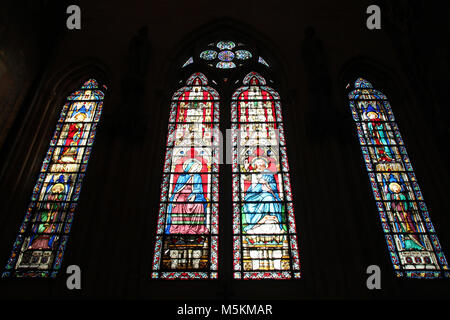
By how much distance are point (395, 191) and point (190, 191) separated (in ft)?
11.8

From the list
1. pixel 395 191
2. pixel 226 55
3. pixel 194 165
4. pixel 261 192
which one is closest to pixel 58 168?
pixel 194 165

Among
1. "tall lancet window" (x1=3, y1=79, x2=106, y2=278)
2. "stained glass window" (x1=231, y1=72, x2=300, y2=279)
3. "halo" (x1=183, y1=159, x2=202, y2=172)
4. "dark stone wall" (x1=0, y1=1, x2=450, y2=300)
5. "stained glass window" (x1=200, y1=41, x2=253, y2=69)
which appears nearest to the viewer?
"dark stone wall" (x1=0, y1=1, x2=450, y2=300)

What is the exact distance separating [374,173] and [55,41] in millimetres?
7435

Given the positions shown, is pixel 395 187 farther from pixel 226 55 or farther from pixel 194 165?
pixel 226 55

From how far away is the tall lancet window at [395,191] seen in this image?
661 centimetres

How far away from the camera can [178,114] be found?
8727mm

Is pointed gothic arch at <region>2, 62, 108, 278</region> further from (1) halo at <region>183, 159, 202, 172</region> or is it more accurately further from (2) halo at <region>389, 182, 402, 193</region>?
(2) halo at <region>389, 182, 402, 193</region>

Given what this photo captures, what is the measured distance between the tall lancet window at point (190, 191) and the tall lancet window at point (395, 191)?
2863 millimetres

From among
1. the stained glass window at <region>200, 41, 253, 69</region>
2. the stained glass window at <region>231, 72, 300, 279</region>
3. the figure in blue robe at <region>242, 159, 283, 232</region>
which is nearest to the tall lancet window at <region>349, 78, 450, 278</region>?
the stained glass window at <region>231, 72, 300, 279</region>

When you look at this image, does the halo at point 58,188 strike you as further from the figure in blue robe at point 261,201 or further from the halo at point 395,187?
the halo at point 395,187

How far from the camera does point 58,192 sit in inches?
296

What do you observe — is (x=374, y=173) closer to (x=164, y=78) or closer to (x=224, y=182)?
(x=224, y=182)

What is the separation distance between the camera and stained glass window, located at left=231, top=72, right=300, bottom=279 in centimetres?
659

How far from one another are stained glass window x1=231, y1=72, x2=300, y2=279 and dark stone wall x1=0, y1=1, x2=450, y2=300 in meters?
0.17
